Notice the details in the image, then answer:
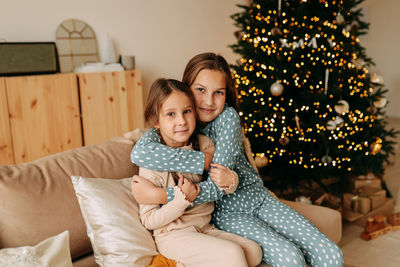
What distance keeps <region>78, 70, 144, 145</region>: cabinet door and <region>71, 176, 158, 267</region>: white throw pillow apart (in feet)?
5.62

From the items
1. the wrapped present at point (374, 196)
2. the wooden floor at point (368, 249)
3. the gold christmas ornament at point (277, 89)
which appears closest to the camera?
the wooden floor at point (368, 249)

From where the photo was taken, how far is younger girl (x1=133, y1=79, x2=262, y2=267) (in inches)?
50.3

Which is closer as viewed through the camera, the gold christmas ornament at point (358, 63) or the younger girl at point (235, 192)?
the younger girl at point (235, 192)

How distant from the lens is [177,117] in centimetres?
143

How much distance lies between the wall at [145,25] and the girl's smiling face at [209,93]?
2.15 metres

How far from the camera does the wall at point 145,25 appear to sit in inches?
120

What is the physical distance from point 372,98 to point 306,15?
2.71 feet

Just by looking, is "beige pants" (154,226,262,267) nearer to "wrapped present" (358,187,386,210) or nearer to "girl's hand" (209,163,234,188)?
"girl's hand" (209,163,234,188)

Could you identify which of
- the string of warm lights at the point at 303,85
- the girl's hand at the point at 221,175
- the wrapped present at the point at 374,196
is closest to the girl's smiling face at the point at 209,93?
the girl's hand at the point at 221,175

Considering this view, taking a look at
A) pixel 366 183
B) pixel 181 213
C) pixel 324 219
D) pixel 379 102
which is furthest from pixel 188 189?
pixel 366 183

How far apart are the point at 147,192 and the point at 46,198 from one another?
0.37 metres

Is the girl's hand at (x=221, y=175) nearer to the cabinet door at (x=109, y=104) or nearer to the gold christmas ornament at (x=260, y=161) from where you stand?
the gold christmas ornament at (x=260, y=161)

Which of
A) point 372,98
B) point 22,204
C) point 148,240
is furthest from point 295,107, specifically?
point 22,204

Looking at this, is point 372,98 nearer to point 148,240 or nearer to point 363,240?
point 363,240
